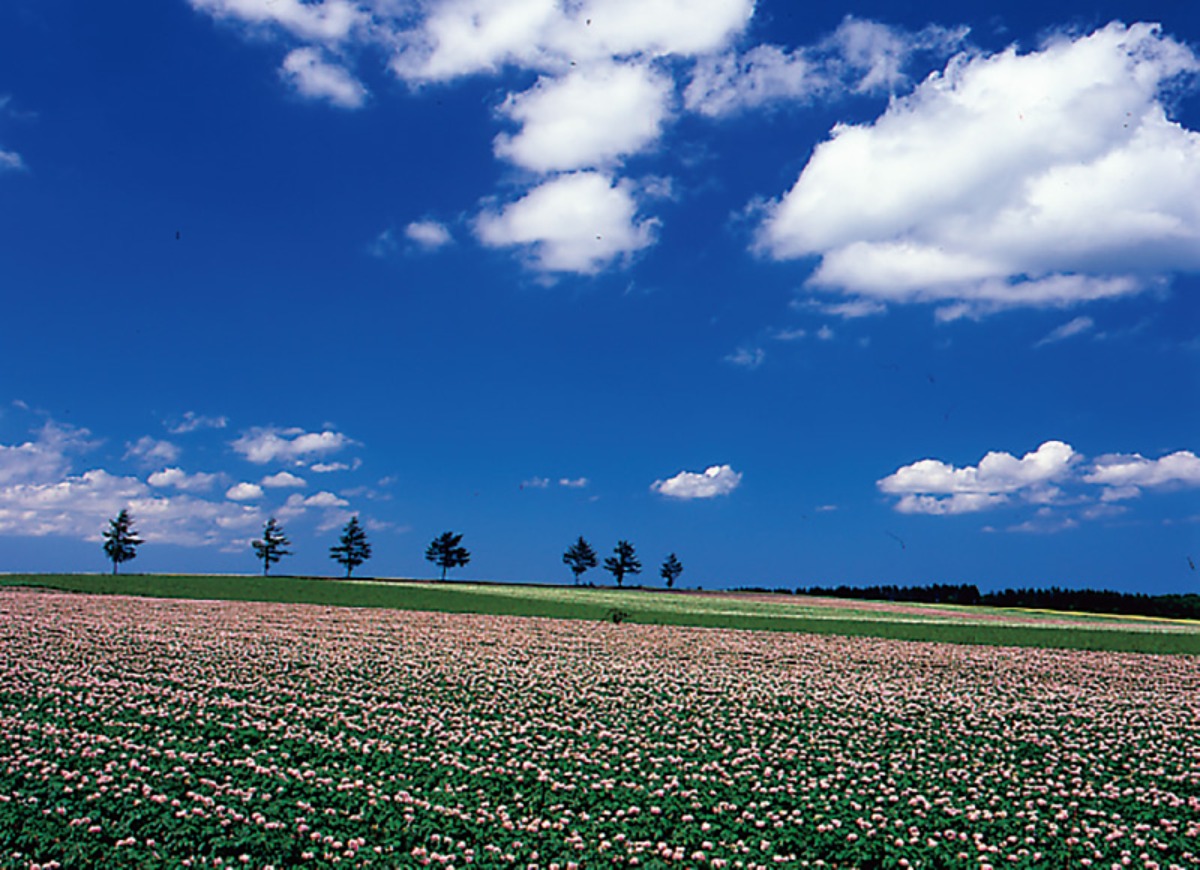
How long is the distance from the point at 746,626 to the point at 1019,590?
7286 centimetres

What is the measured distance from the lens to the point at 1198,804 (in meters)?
13.5

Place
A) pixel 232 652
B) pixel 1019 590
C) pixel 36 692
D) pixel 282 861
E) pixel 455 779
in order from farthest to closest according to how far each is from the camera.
→ pixel 1019 590
pixel 232 652
pixel 36 692
pixel 455 779
pixel 282 861

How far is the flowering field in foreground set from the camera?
10805 mm

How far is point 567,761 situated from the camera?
14648mm

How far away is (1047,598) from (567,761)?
335 feet

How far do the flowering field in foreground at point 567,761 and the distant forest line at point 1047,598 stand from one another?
73.6 m

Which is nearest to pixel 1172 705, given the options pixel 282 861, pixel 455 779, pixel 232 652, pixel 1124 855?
pixel 1124 855

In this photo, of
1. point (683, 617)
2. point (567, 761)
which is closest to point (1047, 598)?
point (683, 617)

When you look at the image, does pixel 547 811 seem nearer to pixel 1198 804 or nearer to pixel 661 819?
pixel 661 819

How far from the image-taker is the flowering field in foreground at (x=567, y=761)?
10.8m

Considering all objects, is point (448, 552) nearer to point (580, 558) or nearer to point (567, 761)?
point (580, 558)

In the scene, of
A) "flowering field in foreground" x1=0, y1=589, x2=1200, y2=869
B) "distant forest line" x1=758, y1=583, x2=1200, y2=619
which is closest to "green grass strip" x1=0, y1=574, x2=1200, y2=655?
"flowering field in foreground" x1=0, y1=589, x2=1200, y2=869

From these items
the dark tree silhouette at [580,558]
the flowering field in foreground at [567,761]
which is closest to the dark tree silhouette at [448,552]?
the dark tree silhouette at [580,558]

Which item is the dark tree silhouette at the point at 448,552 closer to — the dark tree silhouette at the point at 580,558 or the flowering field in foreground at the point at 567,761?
the dark tree silhouette at the point at 580,558
